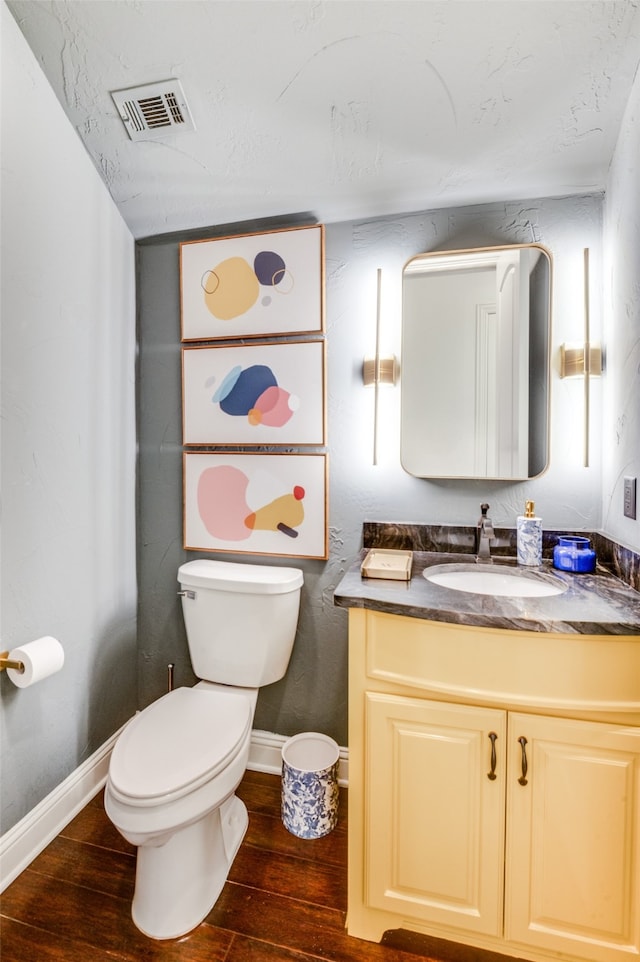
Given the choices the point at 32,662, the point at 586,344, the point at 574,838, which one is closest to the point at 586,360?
the point at 586,344

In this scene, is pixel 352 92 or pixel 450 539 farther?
pixel 450 539

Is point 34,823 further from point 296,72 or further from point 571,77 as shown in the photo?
point 571,77

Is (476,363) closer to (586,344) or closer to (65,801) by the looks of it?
(586,344)

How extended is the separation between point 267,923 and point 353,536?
1.09m

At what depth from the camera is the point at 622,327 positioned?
1.24 meters

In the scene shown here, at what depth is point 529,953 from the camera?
1012 mm

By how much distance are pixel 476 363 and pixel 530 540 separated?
62cm

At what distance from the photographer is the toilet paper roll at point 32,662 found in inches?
46.5

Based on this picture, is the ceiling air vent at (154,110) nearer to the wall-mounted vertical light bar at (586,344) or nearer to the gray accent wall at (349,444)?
the gray accent wall at (349,444)

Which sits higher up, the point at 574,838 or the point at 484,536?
the point at 484,536

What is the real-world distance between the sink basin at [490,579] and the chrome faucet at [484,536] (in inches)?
2.4

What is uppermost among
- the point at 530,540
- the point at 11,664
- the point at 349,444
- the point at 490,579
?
the point at 349,444

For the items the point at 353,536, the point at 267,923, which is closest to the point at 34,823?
the point at 267,923

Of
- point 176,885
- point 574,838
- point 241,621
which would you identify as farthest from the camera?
point 241,621
